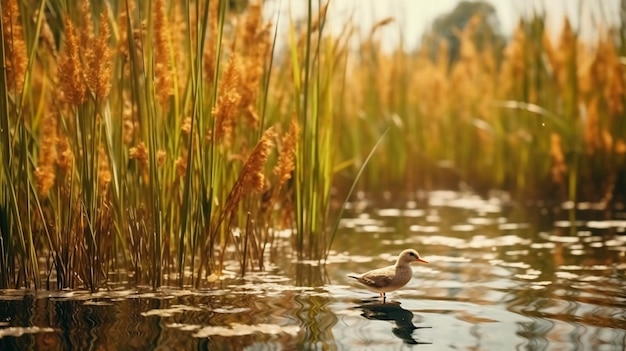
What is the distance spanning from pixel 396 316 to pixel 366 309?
19 centimetres

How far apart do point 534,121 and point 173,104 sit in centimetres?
522

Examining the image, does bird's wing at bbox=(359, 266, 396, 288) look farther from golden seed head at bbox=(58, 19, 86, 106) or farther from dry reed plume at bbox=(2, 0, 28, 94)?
dry reed plume at bbox=(2, 0, 28, 94)

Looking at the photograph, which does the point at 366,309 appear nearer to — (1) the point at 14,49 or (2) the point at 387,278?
(2) the point at 387,278

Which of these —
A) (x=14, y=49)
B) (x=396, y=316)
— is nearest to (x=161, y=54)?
(x=14, y=49)

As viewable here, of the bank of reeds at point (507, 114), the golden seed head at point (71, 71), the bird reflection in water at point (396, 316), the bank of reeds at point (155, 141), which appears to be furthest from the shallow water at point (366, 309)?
the bank of reeds at point (507, 114)

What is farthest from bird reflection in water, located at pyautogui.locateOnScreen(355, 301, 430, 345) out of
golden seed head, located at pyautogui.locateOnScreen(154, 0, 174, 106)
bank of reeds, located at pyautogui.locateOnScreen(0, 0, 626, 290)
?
golden seed head, located at pyautogui.locateOnScreen(154, 0, 174, 106)

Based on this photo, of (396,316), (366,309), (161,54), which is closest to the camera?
(396,316)

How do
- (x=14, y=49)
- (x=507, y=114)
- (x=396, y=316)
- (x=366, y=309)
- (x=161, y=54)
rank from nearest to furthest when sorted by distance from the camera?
1. (x=396, y=316)
2. (x=366, y=309)
3. (x=14, y=49)
4. (x=161, y=54)
5. (x=507, y=114)

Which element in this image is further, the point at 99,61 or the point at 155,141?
the point at 155,141

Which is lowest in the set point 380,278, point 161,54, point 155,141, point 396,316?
point 396,316

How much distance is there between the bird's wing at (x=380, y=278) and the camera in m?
4.46

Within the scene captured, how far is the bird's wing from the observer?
4.46 meters

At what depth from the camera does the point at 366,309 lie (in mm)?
4289

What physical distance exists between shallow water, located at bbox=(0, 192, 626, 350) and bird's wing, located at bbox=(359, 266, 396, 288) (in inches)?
3.7
